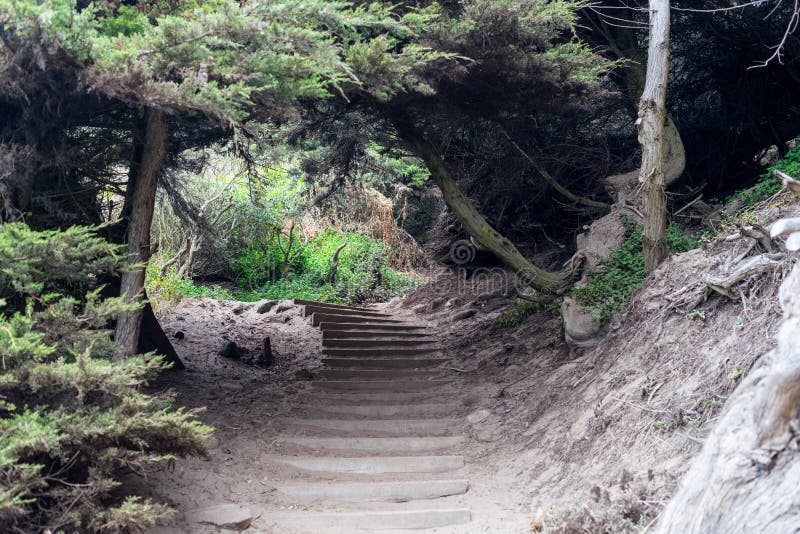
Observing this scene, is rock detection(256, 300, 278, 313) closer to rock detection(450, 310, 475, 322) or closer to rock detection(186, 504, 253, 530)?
rock detection(450, 310, 475, 322)

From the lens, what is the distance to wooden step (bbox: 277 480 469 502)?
6.24 m

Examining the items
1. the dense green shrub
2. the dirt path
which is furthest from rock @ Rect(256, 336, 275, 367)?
the dense green shrub

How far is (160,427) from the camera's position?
4.62 metres

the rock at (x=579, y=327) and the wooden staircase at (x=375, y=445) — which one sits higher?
the rock at (x=579, y=327)

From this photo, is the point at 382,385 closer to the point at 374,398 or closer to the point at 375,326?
the point at 374,398

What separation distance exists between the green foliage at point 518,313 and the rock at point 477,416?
2851mm

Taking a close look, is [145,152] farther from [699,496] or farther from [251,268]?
[251,268]

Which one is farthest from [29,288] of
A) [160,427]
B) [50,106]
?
[50,106]

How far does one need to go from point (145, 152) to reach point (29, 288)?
2493 mm

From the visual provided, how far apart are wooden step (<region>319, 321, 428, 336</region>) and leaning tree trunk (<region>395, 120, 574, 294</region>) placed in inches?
169

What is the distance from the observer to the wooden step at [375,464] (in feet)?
22.3

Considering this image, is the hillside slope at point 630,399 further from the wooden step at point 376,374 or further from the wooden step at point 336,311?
the wooden step at point 336,311

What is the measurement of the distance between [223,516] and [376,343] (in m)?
6.42

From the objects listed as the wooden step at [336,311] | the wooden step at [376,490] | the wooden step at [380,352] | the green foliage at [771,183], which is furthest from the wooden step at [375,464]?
the wooden step at [336,311]
